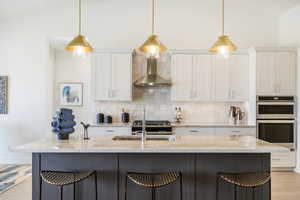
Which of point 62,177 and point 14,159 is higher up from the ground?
point 62,177

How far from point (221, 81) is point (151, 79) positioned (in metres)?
1.46

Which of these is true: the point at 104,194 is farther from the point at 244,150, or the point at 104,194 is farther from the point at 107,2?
the point at 107,2

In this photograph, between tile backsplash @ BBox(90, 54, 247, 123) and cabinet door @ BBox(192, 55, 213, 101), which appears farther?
tile backsplash @ BBox(90, 54, 247, 123)

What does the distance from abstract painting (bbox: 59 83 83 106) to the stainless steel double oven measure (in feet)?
12.9

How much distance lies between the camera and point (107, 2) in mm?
5438

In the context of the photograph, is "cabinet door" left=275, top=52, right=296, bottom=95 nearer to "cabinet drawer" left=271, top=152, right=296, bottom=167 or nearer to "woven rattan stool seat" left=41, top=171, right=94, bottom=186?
"cabinet drawer" left=271, top=152, right=296, bottom=167

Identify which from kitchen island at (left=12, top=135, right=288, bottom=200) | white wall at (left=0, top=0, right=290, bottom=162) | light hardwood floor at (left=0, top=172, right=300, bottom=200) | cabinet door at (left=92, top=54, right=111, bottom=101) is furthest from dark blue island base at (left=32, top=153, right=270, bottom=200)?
white wall at (left=0, top=0, right=290, bottom=162)

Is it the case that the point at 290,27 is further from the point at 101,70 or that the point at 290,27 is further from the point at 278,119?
the point at 101,70

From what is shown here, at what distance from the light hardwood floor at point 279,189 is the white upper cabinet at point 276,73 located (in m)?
1.59

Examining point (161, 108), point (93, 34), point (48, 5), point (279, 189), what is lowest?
point (279, 189)

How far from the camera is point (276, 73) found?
4.94m

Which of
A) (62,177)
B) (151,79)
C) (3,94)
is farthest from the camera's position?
(3,94)

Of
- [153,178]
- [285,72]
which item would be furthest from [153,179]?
[285,72]

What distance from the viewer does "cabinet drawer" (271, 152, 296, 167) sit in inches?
193
